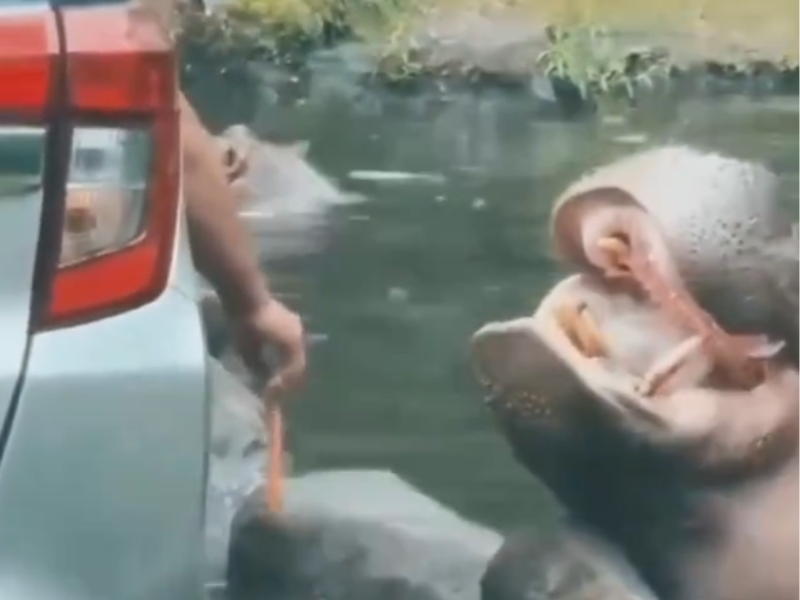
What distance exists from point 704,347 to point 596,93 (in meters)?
0.55

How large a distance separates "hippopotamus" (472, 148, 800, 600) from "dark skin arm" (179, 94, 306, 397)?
37 cm

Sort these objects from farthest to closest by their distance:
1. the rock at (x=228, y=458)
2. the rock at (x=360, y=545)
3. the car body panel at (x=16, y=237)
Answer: the rock at (x=360, y=545) → the rock at (x=228, y=458) → the car body panel at (x=16, y=237)

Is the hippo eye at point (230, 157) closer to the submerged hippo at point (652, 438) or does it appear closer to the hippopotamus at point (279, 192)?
the hippopotamus at point (279, 192)

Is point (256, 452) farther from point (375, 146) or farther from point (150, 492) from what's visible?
point (375, 146)

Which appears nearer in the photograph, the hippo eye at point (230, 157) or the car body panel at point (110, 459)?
the car body panel at point (110, 459)

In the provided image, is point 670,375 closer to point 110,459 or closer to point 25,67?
point 110,459

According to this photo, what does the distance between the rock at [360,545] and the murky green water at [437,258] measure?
4 cm

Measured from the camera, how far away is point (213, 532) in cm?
288

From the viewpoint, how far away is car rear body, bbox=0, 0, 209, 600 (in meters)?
2.30

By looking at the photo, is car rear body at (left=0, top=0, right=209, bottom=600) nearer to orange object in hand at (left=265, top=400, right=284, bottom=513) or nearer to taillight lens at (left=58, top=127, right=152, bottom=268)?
taillight lens at (left=58, top=127, right=152, bottom=268)

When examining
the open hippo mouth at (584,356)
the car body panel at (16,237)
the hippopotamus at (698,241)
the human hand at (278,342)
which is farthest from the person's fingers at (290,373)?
the car body panel at (16,237)

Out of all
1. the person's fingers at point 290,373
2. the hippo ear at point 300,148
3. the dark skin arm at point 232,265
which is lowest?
the person's fingers at point 290,373

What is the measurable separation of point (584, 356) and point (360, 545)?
0.58 metres

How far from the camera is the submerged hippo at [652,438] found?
2996 mm
